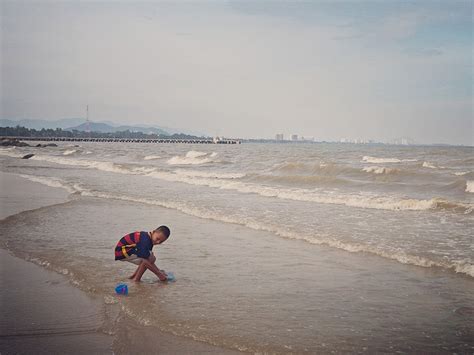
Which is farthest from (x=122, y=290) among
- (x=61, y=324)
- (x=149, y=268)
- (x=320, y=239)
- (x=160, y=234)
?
(x=320, y=239)

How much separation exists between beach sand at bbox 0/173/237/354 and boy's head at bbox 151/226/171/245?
123cm

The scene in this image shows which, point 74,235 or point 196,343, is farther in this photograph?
point 74,235

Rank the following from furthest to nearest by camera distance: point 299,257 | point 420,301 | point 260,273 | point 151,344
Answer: point 299,257, point 260,273, point 420,301, point 151,344

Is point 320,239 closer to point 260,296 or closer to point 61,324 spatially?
point 260,296

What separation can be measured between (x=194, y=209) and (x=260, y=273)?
23.7 feet

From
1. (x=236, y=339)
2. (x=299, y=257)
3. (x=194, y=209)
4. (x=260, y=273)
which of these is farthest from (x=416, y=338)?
(x=194, y=209)

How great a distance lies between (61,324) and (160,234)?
6.48 feet

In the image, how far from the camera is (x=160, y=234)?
6516 mm

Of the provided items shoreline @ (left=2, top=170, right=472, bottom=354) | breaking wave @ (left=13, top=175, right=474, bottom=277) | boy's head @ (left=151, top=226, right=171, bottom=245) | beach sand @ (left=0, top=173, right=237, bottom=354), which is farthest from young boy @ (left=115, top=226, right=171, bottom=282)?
breaking wave @ (left=13, top=175, right=474, bottom=277)

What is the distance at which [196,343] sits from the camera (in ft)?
15.0

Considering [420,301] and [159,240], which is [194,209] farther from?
[420,301]

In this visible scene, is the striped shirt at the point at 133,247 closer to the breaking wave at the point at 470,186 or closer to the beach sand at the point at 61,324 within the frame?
the beach sand at the point at 61,324

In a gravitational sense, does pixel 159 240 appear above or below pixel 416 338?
above

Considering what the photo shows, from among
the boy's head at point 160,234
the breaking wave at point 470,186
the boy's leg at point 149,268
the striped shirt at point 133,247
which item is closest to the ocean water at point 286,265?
the boy's leg at point 149,268
